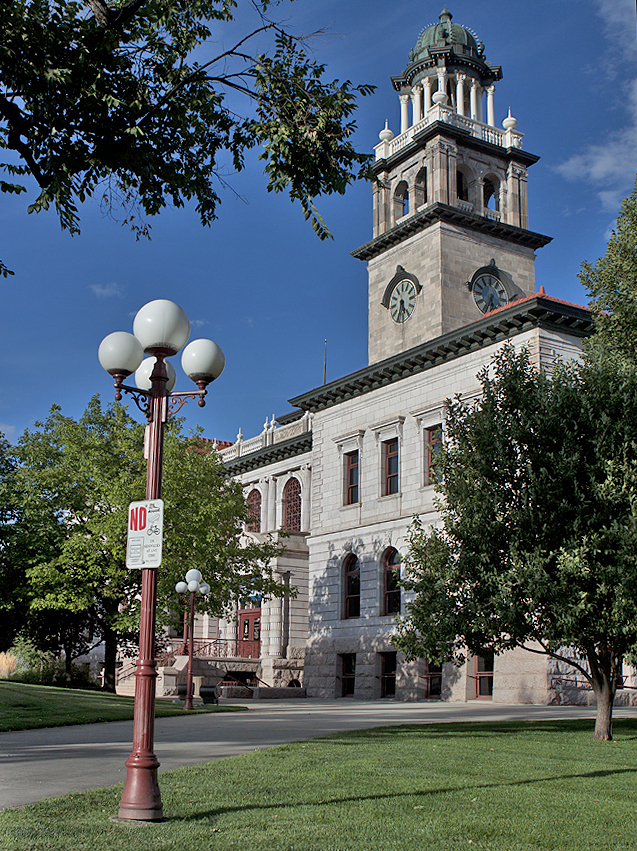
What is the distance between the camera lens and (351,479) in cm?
3950

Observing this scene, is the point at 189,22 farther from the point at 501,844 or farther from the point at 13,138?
the point at 501,844

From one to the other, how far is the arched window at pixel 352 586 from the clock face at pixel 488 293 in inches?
505

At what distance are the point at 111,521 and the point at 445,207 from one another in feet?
66.8

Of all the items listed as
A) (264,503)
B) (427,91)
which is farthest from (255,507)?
(427,91)

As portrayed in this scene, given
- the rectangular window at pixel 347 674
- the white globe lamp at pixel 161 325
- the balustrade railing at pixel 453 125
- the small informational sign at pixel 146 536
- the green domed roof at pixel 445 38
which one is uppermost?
the green domed roof at pixel 445 38

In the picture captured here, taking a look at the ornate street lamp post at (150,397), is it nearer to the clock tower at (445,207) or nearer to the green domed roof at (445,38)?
the clock tower at (445,207)

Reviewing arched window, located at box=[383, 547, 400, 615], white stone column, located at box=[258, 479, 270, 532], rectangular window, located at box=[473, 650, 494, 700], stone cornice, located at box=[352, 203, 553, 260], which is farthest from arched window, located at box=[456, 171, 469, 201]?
rectangular window, located at box=[473, 650, 494, 700]

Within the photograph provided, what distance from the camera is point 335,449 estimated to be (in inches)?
1587

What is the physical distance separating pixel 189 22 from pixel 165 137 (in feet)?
5.22

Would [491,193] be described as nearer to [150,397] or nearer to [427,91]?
[427,91]

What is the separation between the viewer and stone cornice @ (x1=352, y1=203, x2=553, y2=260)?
129 ft

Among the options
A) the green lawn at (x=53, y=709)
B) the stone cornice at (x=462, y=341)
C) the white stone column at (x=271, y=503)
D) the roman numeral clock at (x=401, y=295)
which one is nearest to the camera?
the green lawn at (x=53, y=709)

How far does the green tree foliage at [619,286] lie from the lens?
20.7 meters

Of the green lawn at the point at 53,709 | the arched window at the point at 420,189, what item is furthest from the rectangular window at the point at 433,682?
the arched window at the point at 420,189
